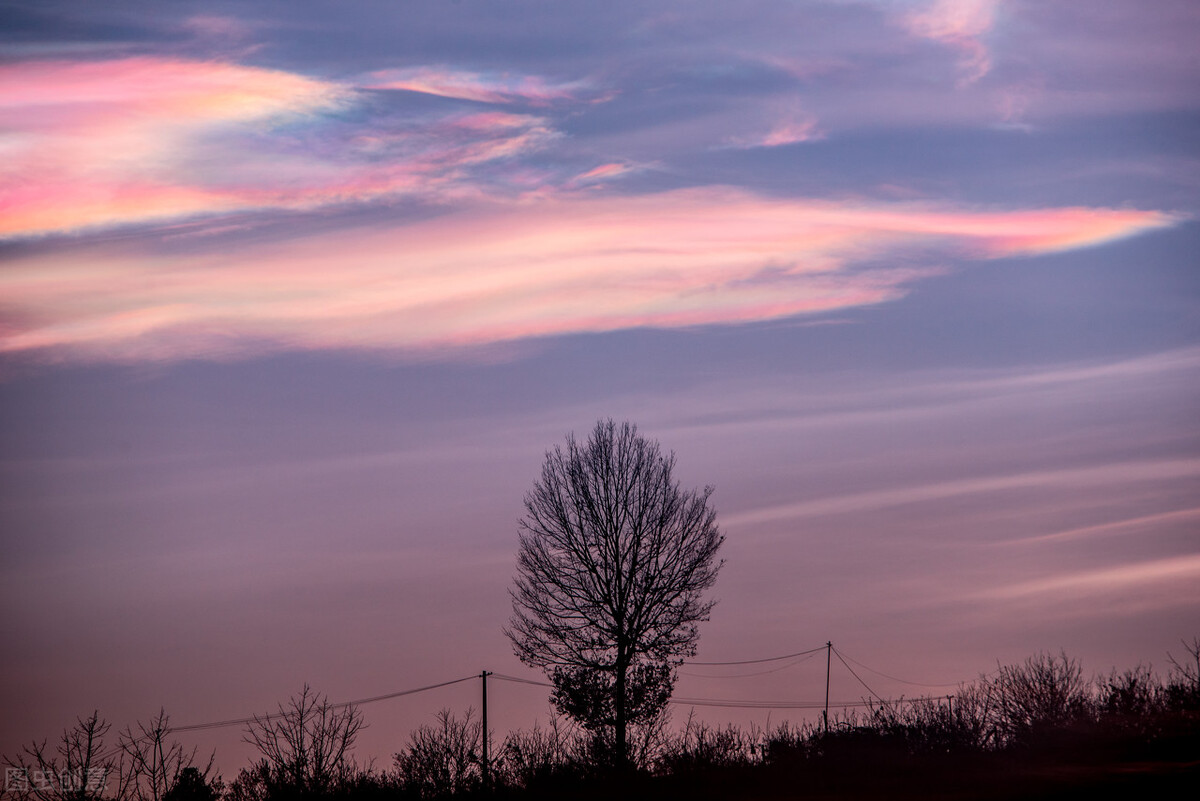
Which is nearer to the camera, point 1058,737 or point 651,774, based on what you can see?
point 1058,737

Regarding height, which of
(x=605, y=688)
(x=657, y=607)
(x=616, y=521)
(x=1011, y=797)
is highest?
(x=616, y=521)

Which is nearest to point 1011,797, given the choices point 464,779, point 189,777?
point 464,779

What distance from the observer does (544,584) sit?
146 ft

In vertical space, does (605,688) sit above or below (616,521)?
below

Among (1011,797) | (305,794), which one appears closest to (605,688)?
(305,794)

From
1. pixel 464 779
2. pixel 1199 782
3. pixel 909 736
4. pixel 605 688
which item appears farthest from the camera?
pixel 605 688

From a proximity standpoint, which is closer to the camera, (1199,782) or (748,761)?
(1199,782)

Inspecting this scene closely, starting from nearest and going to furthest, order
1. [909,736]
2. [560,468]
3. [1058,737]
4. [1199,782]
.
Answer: [1199,782], [1058,737], [909,736], [560,468]

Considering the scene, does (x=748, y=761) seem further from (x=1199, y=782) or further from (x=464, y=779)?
(x=1199, y=782)

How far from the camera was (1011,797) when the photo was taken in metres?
19.4

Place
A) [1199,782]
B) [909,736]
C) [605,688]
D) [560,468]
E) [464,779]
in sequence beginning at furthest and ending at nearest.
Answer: [560,468], [605,688], [464,779], [909,736], [1199,782]

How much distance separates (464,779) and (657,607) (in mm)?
15439

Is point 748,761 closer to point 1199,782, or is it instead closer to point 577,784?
point 577,784

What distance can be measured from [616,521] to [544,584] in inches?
150
